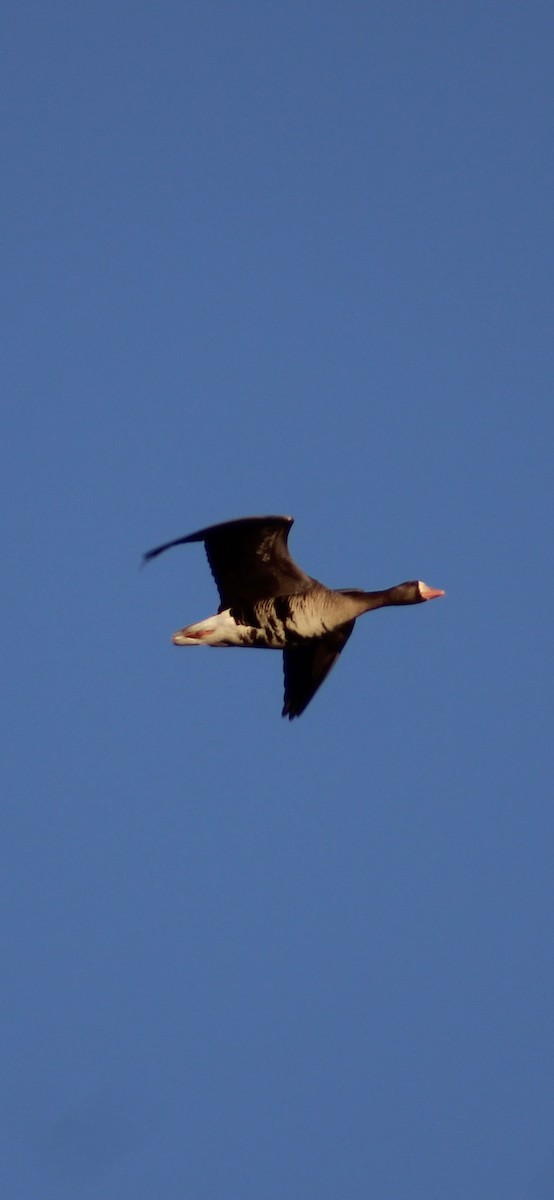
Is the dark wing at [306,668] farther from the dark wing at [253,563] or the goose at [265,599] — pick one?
the dark wing at [253,563]

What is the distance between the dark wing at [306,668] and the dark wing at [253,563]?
1.51 m

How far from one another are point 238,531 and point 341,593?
5.22 ft

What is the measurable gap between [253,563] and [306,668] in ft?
7.41

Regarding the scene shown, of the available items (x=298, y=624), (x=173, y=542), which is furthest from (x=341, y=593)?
(x=173, y=542)

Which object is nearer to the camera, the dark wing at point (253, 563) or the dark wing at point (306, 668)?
the dark wing at point (253, 563)

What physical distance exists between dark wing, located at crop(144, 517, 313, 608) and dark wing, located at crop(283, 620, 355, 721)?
1513 mm

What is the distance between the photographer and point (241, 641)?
20188 mm

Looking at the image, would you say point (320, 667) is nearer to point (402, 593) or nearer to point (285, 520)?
point (402, 593)

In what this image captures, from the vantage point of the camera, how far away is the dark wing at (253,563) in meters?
19.4

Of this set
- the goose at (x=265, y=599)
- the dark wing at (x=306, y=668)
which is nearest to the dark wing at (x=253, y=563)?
the goose at (x=265, y=599)

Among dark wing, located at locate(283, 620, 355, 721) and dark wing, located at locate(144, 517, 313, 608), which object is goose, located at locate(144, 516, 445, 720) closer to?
dark wing, located at locate(144, 517, 313, 608)

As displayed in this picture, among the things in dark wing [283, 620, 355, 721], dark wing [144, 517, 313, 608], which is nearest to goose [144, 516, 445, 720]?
dark wing [144, 517, 313, 608]

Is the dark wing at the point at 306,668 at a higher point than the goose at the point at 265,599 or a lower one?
lower

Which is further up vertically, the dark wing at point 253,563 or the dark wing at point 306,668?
the dark wing at point 253,563
